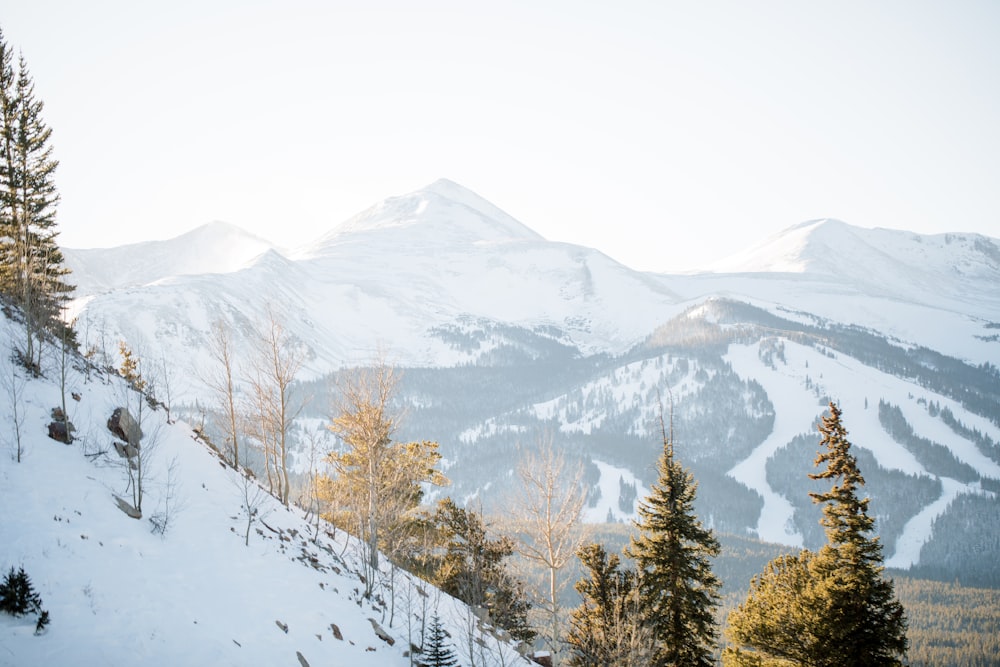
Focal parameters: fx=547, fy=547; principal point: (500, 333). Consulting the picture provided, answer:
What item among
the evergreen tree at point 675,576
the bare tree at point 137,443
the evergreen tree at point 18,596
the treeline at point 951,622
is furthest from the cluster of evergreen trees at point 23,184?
the treeline at point 951,622

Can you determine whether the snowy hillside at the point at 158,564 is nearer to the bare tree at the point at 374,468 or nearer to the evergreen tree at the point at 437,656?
the evergreen tree at the point at 437,656

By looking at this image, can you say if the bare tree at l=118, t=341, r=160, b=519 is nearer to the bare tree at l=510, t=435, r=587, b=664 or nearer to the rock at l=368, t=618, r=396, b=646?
the rock at l=368, t=618, r=396, b=646

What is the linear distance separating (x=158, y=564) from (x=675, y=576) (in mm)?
17719

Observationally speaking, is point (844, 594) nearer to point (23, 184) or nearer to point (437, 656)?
point (437, 656)

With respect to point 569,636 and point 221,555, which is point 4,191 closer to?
point 221,555

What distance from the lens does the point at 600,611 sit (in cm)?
2228

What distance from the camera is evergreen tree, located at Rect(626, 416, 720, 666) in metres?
21.1

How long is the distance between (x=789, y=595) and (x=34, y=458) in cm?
2630

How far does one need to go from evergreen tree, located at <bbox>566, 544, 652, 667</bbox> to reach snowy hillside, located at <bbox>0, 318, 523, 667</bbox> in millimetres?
3208

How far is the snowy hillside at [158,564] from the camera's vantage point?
1205 cm

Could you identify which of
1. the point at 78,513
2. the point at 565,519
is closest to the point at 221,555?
the point at 78,513

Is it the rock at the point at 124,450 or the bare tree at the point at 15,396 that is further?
the rock at the point at 124,450

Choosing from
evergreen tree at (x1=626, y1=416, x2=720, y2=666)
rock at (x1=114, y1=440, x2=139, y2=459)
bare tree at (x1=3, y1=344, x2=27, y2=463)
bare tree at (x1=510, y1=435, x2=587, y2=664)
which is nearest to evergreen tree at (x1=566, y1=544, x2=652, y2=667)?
evergreen tree at (x1=626, y1=416, x2=720, y2=666)

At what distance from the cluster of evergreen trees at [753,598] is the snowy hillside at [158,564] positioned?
495 centimetres
